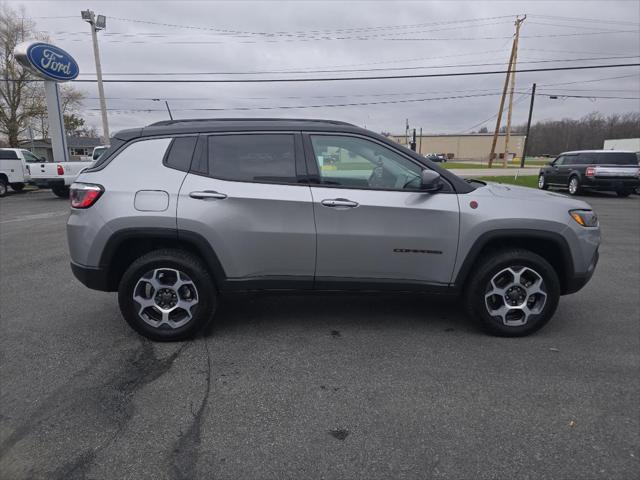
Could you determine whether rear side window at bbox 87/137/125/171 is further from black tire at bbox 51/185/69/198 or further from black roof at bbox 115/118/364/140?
black tire at bbox 51/185/69/198

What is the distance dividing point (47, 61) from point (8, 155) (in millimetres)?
4266

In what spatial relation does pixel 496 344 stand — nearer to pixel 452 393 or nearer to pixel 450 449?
pixel 452 393

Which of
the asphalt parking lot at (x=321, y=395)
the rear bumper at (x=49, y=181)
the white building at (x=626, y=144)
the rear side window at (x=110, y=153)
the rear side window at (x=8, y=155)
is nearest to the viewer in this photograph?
the asphalt parking lot at (x=321, y=395)

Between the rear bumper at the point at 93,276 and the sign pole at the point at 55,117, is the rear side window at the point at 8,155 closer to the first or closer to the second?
the sign pole at the point at 55,117

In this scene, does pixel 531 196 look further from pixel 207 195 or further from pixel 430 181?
pixel 207 195

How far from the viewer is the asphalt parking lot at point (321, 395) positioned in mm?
2154

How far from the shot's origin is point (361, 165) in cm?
356

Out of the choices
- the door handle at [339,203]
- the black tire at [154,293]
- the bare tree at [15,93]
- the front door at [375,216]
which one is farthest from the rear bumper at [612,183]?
the bare tree at [15,93]

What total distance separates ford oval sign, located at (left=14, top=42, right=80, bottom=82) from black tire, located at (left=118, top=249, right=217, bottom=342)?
1792 centimetres

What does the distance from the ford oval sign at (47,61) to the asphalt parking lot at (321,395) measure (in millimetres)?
16508

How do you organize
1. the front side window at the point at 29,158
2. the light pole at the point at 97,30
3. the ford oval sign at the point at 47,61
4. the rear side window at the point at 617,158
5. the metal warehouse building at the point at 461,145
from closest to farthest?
the rear side window at the point at 617,158 < the ford oval sign at the point at 47,61 < the front side window at the point at 29,158 < the light pole at the point at 97,30 < the metal warehouse building at the point at 461,145

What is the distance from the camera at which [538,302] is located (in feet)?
11.8

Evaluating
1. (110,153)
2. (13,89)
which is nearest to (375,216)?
(110,153)

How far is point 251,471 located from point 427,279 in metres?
2.12
